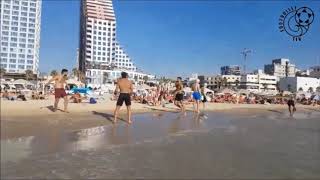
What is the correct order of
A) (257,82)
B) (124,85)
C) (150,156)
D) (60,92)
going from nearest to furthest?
(150,156) < (124,85) < (60,92) < (257,82)

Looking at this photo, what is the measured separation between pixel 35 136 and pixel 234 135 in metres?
4.11

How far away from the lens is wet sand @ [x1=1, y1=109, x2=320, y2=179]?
15.4 ft

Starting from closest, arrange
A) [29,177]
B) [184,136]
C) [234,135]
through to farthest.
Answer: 1. [29,177]
2. [184,136]
3. [234,135]

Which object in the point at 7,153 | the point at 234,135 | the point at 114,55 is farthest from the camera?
the point at 114,55

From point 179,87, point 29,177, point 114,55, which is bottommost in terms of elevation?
point 29,177

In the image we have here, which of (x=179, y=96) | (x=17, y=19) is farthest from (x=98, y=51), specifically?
(x=17, y=19)

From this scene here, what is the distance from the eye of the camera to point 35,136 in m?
6.45

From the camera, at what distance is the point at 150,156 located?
5711 millimetres

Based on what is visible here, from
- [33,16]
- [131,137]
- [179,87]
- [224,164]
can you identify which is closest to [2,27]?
[33,16]

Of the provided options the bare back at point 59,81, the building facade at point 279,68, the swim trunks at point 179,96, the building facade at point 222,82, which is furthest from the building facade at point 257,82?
the bare back at point 59,81

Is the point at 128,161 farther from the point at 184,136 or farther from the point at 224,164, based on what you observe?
the point at 184,136

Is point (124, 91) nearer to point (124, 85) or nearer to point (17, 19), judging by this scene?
point (124, 85)

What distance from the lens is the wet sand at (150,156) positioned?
15.4 ft

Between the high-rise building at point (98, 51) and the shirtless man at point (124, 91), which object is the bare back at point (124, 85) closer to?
the shirtless man at point (124, 91)
